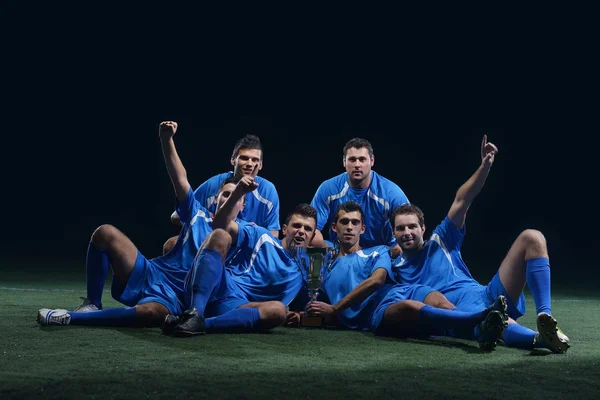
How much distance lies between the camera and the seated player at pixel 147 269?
3.15 m

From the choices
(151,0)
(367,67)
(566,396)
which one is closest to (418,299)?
(566,396)

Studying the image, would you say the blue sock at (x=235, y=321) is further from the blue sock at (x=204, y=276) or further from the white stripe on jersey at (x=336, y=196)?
the white stripe on jersey at (x=336, y=196)

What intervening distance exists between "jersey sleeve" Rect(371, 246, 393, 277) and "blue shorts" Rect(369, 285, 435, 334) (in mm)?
109

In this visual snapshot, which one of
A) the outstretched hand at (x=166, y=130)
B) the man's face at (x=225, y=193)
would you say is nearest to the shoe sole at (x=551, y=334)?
the man's face at (x=225, y=193)

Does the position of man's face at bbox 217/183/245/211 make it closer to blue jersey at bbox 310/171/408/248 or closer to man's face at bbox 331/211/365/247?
man's face at bbox 331/211/365/247

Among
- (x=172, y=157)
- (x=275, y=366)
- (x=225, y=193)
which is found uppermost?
(x=172, y=157)

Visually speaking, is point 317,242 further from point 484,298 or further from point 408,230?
point 484,298

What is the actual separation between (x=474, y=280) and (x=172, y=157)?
1.35 m

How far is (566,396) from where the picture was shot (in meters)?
2.05

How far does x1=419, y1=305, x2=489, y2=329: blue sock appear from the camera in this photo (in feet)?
9.27

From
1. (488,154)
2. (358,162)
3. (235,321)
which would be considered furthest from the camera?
(358,162)

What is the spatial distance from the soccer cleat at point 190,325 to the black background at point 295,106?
4.21 meters

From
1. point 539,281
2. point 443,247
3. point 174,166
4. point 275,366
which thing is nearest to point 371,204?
point 443,247

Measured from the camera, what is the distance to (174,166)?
3262 mm
